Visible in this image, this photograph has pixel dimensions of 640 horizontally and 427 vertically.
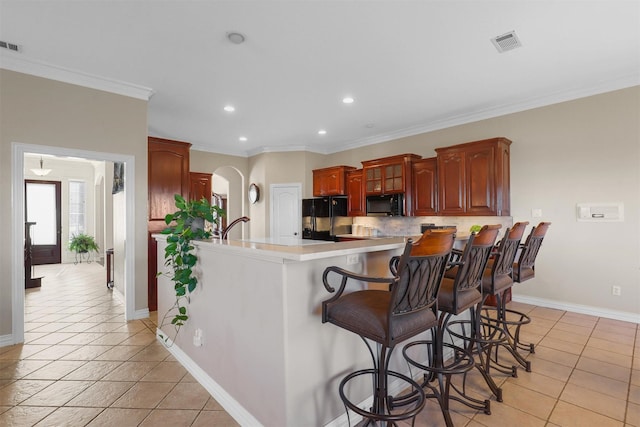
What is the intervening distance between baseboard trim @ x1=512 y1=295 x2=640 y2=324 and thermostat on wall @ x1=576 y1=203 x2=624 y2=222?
110cm

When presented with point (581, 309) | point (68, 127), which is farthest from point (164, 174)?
point (581, 309)

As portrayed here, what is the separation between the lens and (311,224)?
662cm

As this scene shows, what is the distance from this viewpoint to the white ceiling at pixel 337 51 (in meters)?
2.37

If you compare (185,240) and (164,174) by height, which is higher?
(164,174)

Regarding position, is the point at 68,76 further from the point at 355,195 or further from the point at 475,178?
the point at 475,178

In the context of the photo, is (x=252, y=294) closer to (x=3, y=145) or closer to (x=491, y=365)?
(x=491, y=365)

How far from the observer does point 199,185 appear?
21.6ft

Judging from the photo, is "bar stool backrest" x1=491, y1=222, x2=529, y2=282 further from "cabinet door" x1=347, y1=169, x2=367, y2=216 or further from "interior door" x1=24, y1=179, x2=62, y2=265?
"interior door" x1=24, y1=179, x2=62, y2=265

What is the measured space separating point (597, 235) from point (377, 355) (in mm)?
3635

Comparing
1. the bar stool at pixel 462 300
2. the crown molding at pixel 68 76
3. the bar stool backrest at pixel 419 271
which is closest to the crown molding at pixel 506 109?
the bar stool at pixel 462 300

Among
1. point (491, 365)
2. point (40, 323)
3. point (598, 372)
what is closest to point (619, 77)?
point (598, 372)

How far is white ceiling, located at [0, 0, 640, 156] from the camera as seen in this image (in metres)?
2.37

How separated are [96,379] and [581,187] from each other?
5503mm

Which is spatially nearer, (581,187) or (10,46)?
(10,46)
